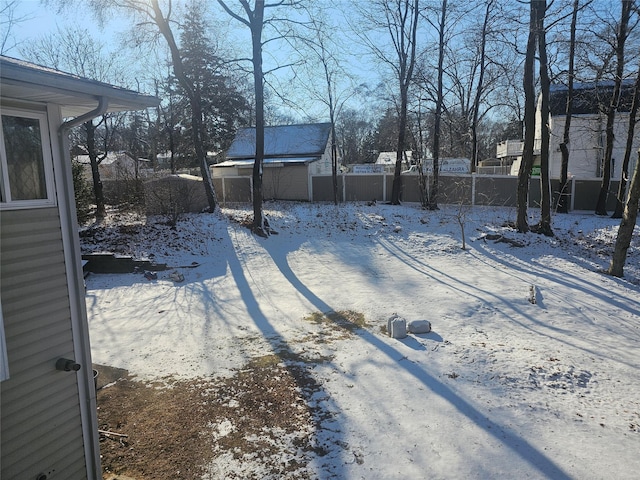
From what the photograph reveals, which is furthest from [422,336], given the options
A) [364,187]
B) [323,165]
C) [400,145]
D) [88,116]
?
[323,165]

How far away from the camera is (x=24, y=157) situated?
2736 mm

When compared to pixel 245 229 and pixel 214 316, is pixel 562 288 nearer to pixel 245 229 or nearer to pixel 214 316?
pixel 214 316

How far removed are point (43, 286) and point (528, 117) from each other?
517 inches

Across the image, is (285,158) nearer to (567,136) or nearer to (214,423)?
(567,136)

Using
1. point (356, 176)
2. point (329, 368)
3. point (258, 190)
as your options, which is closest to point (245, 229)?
point (258, 190)

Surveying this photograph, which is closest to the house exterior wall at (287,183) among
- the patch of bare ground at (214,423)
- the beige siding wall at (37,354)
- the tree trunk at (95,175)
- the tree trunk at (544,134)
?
the tree trunk at (95,175)

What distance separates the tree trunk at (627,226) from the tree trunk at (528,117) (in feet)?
11.4

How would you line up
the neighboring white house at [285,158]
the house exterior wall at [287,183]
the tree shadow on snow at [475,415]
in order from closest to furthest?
the tree shadow on snow at [475,415], the house exterior wall at [287,183], the neighboring white house at [285,158]

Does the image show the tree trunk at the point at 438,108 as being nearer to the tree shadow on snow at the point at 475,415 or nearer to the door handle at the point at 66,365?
the tree shadow on snow at the point at 475,415

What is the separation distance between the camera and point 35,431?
284cm

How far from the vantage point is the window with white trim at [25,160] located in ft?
8.55

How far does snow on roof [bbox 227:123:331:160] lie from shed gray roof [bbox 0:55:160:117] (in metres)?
21.6

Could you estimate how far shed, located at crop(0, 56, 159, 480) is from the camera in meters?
2.62

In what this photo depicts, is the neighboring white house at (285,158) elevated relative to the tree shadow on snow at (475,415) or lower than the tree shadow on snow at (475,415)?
elevated
